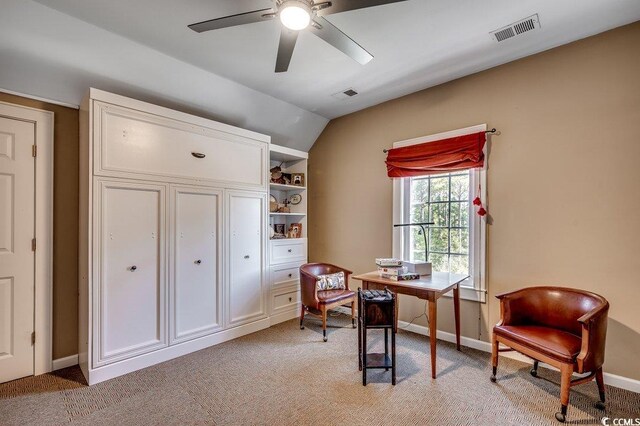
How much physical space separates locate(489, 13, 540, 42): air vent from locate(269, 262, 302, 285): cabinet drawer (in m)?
3.15

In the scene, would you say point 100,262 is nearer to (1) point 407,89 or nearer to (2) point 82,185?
(2) point 82,185

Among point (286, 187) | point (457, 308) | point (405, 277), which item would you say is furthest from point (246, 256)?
point (457, 308)

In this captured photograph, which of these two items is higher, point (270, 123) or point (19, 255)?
point (270, 123)

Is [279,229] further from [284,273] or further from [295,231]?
[284,273]

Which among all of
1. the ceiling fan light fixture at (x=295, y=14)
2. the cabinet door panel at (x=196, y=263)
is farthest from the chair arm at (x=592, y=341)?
the cabinet door panel at (x=196, y=263)

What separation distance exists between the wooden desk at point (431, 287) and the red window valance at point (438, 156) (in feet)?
3.59

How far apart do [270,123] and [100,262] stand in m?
2.36

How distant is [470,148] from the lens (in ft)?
9.70

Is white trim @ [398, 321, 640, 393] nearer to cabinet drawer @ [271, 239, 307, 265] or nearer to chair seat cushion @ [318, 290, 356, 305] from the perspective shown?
chair seat cushion @ [318, 290, 356, 305]

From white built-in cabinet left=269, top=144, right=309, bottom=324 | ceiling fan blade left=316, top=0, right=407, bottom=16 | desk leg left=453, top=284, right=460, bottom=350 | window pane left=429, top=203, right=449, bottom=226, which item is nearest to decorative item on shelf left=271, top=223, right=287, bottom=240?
white built-in cabinet left=269, top=144, right=309, bottom=324

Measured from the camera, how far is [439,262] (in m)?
3.34

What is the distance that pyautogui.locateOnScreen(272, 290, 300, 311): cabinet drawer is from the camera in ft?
12.5

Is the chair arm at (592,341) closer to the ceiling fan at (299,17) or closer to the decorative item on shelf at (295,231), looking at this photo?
the ceiling fan at (299,17)

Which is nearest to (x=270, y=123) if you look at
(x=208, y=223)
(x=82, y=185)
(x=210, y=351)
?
(x=208, y=223)
